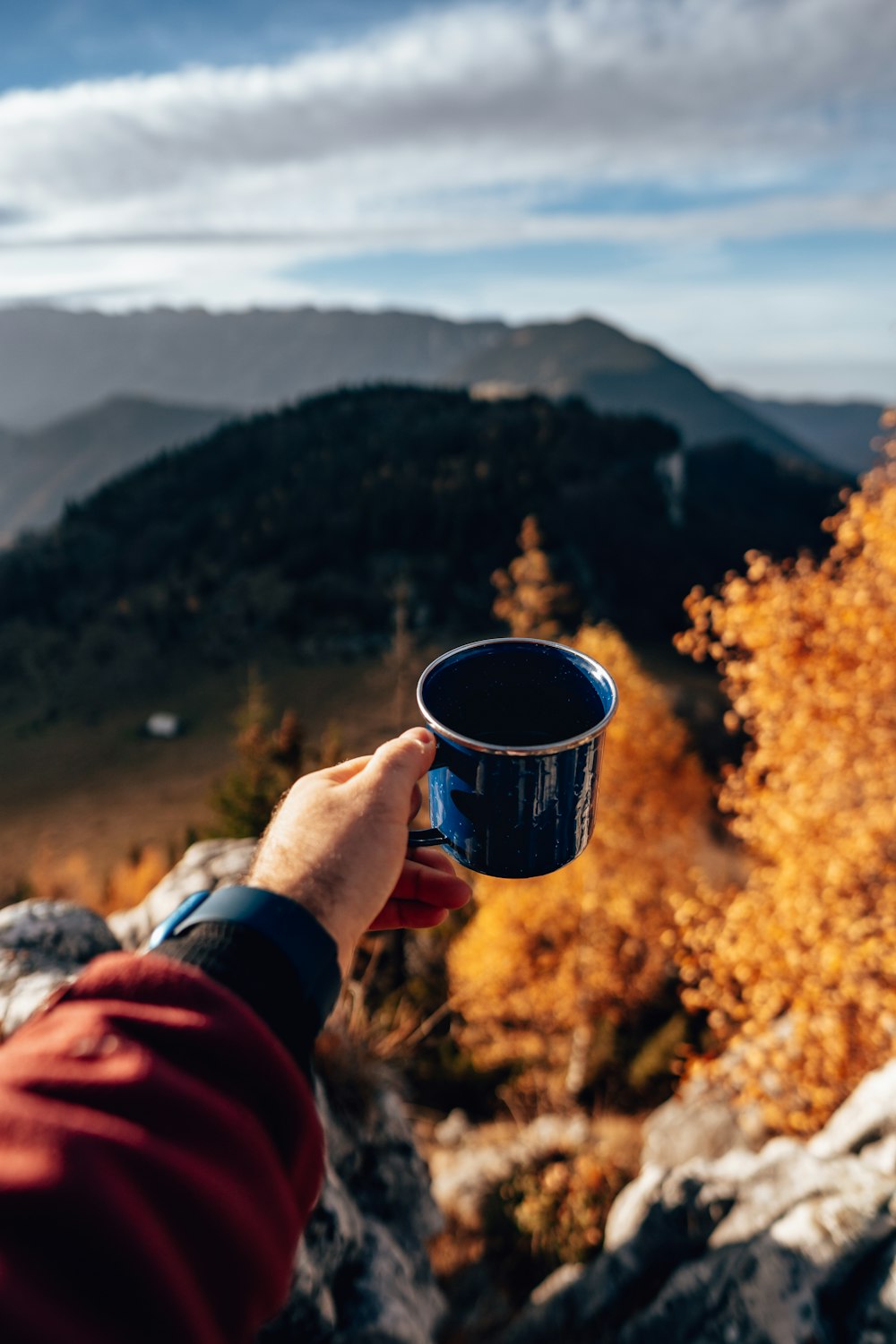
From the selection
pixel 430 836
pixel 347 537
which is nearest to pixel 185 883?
pixel 430 836

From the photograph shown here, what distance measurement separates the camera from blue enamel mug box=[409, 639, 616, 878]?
1.84 metres

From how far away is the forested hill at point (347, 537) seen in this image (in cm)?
4528

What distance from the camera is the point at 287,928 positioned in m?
1.29

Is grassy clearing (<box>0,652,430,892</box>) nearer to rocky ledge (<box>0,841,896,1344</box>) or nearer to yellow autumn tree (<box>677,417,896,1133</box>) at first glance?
rocky ledge (<box>0,841,896,1344</box>)

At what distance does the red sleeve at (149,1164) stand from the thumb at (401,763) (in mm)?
664

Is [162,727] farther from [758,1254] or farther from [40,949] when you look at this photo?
[758,1254]

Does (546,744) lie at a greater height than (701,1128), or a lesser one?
greater

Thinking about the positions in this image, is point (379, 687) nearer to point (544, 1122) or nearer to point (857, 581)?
point (544, 1122)

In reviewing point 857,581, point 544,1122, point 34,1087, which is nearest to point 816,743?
point 857,581

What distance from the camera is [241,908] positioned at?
1.30m

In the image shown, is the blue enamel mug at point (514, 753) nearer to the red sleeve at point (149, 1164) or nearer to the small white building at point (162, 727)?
the red sleeve at point (149, 1164)

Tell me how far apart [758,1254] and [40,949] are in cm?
467

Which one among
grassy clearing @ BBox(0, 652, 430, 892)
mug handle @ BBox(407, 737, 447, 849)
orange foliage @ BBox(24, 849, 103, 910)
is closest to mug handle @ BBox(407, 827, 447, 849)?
mug handle @ BBox(407, 737, 447, 849)

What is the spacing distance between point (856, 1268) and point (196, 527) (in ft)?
193
